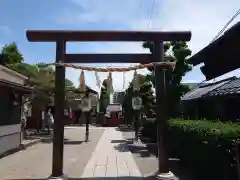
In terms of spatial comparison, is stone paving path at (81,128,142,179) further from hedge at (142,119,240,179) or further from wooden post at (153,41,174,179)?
hedge at (142,119,240,179)

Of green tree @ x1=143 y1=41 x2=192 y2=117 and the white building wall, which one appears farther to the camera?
green tree @ x1=143 y1=41 x2=192 y2=117

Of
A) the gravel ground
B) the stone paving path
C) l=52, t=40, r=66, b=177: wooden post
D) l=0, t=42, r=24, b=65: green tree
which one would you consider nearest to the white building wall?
the gravel ground

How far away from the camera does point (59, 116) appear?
299 inches

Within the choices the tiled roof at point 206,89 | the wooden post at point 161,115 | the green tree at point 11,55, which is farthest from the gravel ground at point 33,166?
the green tree at point 11,55

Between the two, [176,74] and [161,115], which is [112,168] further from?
[176,74]

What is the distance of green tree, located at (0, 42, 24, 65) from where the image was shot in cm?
3306

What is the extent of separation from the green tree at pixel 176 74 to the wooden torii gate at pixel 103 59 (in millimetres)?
8740

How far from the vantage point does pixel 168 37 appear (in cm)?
798

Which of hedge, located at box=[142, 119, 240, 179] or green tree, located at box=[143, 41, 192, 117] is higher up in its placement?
green tree, located at box=[143, 41, 192, 117]

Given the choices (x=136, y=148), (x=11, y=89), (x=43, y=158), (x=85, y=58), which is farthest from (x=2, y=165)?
(x=136, y=148)

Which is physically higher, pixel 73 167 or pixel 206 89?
pixel 206 89

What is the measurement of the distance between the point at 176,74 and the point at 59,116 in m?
10.9

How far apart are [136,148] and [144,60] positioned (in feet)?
28.3

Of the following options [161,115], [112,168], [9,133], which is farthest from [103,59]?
[9,133]
